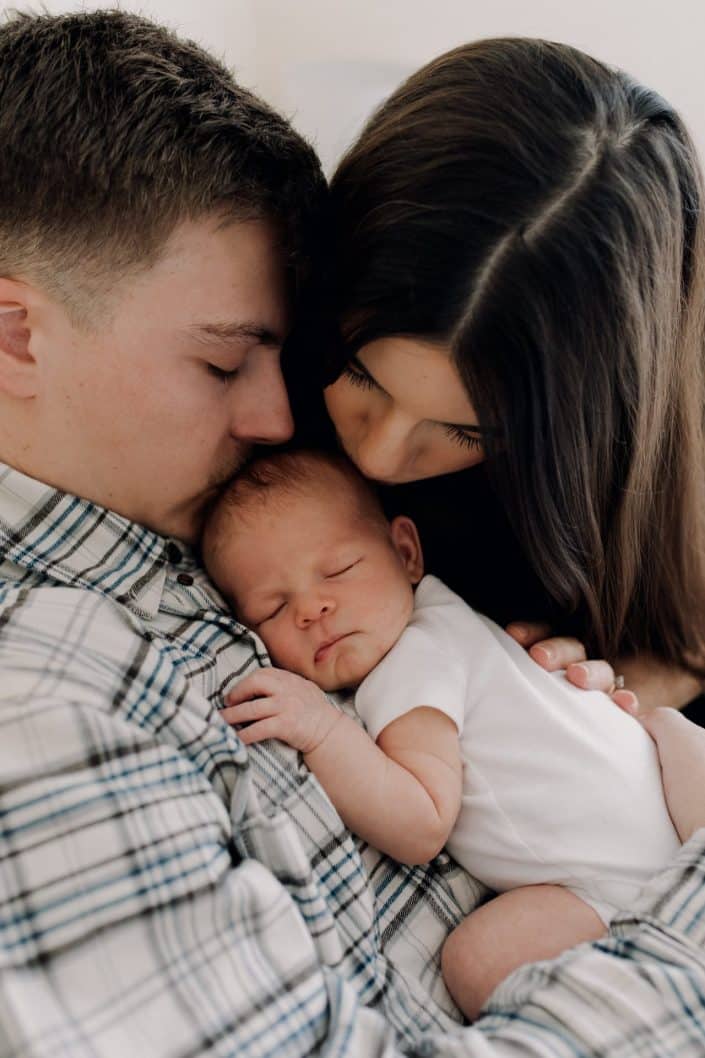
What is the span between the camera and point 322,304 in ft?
3.70

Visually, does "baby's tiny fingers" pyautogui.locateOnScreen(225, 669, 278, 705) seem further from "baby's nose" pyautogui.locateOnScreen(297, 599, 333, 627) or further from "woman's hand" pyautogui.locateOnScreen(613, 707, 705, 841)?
"woman's hand" pyautogui.locateOnScreen(613, 707, 705, 841)

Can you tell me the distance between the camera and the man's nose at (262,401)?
3.89 ft

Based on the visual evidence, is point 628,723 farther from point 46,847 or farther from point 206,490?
point 46,847

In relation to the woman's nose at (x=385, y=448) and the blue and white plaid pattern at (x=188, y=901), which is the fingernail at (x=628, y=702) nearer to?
the blue and white plaid pattern at (x=188, y=901)

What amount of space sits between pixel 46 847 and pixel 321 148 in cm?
182

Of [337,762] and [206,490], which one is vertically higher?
[206,490]

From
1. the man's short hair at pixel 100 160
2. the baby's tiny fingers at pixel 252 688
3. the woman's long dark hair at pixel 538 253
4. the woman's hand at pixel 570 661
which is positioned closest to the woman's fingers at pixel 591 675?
the woman's hand at pixel 570 661

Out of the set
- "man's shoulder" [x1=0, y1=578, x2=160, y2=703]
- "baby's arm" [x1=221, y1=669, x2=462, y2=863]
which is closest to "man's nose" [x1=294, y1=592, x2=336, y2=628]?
"baby's arm" [x1=221, y1=669, x2=462, y2=863]

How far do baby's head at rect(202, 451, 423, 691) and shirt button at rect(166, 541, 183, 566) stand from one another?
33mm

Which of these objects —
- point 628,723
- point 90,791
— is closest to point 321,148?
point 628,723

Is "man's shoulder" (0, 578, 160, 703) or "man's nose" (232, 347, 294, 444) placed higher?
"man's nose" (232, 347, 294, 444)

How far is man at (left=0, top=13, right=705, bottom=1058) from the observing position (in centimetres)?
80

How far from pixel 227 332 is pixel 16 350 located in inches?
8.6

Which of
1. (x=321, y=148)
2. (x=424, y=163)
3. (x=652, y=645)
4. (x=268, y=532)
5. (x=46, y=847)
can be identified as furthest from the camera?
(x=321, y=148)
